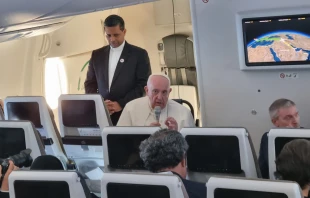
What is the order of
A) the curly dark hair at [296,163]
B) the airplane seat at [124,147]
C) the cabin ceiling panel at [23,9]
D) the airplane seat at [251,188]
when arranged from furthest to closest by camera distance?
the cabin ceiling panel at [23,9], the airplane seat at [124,147], the curly dark hair at [296,163], the airplane seat at [251,188]

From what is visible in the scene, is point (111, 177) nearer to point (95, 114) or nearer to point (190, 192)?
point (190, 192)

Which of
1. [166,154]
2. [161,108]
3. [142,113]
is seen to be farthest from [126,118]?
[166,154]

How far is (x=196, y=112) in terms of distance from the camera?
9.24 meters

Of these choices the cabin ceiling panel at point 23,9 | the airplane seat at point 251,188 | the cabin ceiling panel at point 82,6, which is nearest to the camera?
the airplane seat at point 251,188

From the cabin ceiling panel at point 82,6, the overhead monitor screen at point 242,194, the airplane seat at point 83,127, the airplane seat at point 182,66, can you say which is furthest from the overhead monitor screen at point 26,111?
the airplane seat at point 182,66

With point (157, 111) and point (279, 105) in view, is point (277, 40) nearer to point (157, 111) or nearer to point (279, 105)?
point (279, 105)

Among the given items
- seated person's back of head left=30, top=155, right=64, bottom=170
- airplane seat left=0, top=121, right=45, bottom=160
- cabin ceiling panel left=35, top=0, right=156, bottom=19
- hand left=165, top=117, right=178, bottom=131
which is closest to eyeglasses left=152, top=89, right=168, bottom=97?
hand left=165, top=117, right=178, bottom=131

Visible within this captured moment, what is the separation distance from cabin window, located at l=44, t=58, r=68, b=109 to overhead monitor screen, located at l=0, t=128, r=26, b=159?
3795 millimetres

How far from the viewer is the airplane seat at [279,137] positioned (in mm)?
3307

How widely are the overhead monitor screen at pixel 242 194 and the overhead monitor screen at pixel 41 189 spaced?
2.54 ft

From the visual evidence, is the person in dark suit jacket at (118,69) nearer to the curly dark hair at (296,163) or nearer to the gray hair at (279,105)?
the gray hair at (279,105)

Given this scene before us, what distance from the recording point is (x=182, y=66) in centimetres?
919

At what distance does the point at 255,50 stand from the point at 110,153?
89.8 inches

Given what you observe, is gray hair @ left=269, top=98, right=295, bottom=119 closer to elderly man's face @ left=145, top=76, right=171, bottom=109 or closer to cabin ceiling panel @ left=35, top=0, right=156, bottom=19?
elderly man's face @ left=145, top=76, right=171, bottom=109
